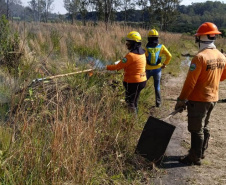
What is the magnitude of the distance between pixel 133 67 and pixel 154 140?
1505 millimetres

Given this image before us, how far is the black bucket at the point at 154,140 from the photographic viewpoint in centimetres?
312

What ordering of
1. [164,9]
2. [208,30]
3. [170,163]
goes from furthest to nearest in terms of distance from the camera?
1. [164,9]
2. [170,163]
3. [208,30]

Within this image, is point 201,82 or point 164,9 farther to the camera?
point 164,9

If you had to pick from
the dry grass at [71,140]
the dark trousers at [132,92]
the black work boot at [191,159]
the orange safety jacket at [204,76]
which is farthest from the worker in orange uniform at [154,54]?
the black work boot at [191,159]

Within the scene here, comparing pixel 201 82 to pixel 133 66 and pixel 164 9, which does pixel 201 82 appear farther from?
pixel 164 9

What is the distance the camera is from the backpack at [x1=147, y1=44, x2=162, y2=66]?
5247 millimetres

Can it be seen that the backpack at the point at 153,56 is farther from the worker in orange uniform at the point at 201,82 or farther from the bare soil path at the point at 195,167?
the worker in orange uniform at the point at 201,82

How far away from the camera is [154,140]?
3.23 meters

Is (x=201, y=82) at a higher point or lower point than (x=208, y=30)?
lower

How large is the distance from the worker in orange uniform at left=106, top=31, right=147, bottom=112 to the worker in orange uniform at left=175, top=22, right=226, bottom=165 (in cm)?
121

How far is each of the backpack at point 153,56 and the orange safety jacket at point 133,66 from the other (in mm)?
959

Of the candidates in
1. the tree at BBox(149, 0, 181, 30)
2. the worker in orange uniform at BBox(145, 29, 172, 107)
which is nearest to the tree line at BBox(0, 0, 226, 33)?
the tree at BBox(149, 0, 181, 30)

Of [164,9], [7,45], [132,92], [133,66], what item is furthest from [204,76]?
[164,9]

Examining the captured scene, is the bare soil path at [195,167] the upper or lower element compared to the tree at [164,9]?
lower
